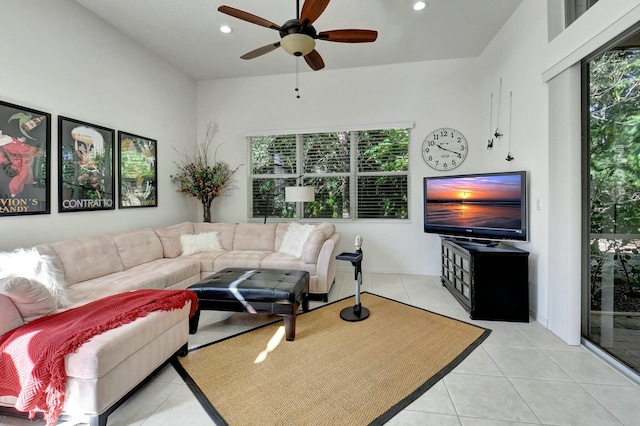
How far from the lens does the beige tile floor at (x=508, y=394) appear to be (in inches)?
61.4

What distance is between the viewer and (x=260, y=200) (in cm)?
495

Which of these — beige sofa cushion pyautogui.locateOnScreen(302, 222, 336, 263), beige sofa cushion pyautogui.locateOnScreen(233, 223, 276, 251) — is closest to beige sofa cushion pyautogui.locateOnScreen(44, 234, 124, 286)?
beige sofa cushion pyautogui.locateOnScreen(233, 223, 276, 251)

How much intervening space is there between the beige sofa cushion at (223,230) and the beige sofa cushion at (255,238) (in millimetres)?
78

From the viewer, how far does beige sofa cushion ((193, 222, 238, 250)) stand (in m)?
4.20

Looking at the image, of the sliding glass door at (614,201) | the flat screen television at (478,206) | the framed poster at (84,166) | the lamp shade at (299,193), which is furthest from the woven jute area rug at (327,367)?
the framed poster at (84,166)

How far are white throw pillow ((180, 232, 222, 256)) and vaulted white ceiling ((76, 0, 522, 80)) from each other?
258 cm

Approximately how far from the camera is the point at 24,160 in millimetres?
2514

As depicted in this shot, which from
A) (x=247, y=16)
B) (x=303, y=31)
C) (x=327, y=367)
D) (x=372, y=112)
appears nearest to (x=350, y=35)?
(x=303, y=31)

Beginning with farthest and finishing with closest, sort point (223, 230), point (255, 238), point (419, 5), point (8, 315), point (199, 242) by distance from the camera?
1. point (223, 230)
2. point (255, 238)
3. point (199, 242)
4. point (419, 5)
5. point (8, 315)

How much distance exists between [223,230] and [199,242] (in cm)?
40

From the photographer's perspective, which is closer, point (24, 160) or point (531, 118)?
point (24, 160)

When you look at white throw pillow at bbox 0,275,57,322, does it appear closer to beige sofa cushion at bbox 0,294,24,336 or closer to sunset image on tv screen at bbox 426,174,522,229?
beige sofa cushion at bbox 0,294,24,336

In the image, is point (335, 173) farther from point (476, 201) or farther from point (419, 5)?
point (419, 5)

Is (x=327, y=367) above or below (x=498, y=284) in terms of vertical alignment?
below
